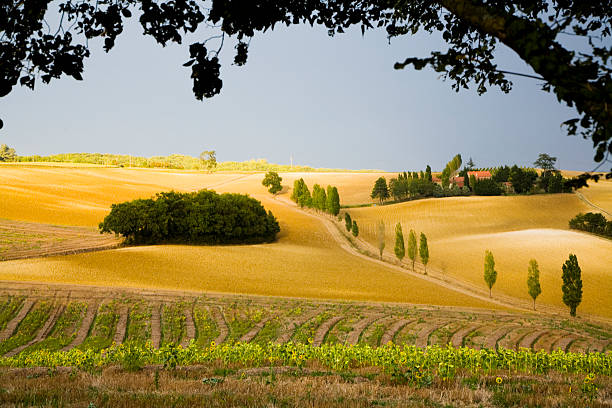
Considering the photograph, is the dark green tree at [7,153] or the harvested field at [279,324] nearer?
the harvested field at [279,324]

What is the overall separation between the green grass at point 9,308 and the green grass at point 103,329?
9.79 feet

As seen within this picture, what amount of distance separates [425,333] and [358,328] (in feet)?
8.15

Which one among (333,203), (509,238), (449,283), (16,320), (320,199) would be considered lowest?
(449,283)

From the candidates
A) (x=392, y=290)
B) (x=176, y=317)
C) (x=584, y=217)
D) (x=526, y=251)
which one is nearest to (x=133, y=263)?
(x=176, y=317)

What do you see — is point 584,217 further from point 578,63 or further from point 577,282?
point 578,63

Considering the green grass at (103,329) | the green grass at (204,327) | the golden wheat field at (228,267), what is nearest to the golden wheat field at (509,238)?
the golden wheat field at (228,267)

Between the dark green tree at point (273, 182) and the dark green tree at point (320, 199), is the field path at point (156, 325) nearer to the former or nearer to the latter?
the dark green tree at point (320, 199)

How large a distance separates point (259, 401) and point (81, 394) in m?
2.27

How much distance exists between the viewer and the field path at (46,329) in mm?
15056

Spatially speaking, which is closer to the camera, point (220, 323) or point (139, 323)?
point (139, 323)

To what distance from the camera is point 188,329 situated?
57.8ft

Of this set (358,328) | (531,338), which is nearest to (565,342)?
(531,338)

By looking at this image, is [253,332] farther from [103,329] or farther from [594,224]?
[594,224]

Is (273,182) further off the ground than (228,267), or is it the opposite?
(273,182)
